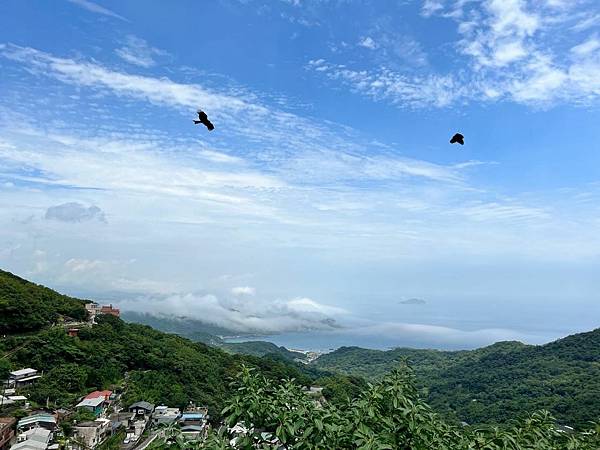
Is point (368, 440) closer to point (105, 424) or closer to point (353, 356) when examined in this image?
point (105, 424)

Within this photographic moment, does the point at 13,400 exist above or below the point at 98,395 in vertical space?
below

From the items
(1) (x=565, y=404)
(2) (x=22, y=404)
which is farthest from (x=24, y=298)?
(1) (x=565, y=404)

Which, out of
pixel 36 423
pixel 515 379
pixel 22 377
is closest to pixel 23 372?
pixel 22 377

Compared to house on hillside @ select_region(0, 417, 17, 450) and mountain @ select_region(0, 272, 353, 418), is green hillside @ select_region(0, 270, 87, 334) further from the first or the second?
house on hillside @ select_region(0, 417, 17, 450)

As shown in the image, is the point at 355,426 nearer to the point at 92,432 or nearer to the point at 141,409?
the point at 92,432

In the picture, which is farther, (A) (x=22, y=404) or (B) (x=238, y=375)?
(A) (x=22, y=404)

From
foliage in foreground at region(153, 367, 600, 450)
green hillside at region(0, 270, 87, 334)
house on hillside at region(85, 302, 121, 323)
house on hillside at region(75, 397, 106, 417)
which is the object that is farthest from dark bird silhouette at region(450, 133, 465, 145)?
house on hillside at region(85, 302, 121, 323)

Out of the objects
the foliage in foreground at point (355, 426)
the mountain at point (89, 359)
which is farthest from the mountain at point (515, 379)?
the foliage in foreground at point (355, 426)
